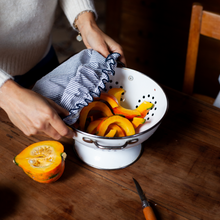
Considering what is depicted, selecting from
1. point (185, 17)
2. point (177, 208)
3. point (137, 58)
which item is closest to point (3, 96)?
point (177, 208)

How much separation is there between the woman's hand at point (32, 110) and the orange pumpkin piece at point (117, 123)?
0.09 metres

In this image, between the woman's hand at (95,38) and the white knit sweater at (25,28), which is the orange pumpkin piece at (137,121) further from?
the white knit sweater at (25,28)

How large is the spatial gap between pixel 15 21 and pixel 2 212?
1.90 ft

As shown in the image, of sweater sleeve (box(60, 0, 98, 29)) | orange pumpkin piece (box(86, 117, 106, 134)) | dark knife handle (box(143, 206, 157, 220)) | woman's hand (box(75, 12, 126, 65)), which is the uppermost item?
sweater sleeve (box(60, 0, 98, 29))

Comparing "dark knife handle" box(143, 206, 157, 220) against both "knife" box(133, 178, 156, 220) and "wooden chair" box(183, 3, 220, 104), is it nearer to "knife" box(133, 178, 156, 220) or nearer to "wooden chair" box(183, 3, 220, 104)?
"knife" box(133, 178, 156, 220)

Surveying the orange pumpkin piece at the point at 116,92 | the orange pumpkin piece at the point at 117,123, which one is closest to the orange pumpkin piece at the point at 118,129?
the orange pumpkin piece at the point at 117,123

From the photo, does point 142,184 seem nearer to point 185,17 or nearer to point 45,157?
point 45,157

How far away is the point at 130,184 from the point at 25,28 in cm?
63

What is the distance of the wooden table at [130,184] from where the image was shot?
632 millimetres

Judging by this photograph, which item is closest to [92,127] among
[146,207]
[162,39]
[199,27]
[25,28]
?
[146,207]

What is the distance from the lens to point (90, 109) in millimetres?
747

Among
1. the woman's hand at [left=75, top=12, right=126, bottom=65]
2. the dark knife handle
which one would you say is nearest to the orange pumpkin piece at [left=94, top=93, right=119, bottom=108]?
the woman's hand at [left=75, top=12, right=126, bottom=65]

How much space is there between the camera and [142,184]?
2.28ft

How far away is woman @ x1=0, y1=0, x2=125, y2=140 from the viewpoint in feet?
2.02
